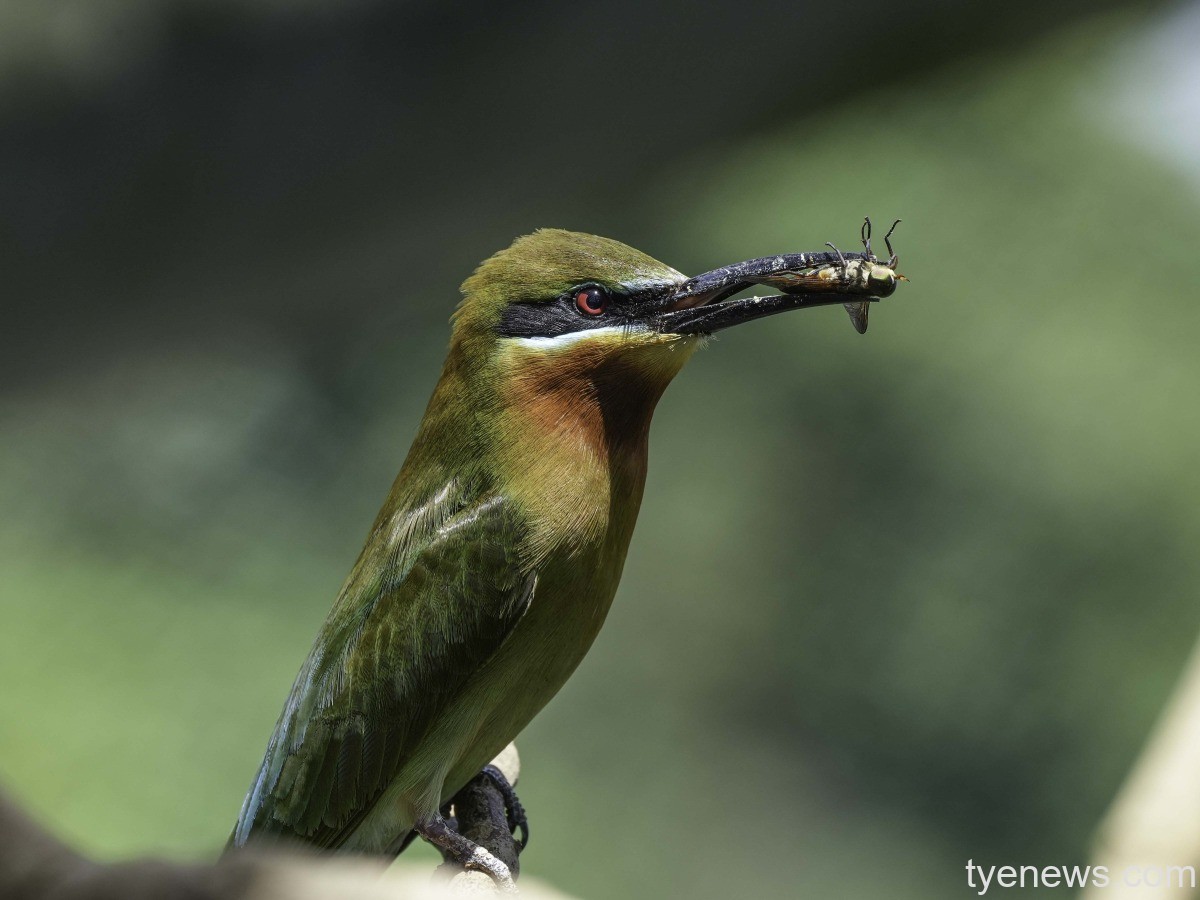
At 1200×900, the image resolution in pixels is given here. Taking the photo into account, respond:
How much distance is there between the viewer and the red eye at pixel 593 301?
1620 millimetres

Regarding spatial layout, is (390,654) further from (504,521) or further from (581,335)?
(581,335)

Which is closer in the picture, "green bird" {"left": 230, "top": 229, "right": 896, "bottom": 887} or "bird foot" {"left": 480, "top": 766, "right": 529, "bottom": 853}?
"green bird" {"left": 230, "top": 229, "right": 896, "bottom": 887}

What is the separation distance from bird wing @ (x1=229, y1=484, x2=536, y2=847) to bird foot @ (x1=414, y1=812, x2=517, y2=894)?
3.5 inches

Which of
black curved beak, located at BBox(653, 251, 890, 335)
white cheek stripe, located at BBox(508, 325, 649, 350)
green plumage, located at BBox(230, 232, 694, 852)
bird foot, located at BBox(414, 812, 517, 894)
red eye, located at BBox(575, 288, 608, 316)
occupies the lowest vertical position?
Result: bird foot, located at BBox(414, 812, 517, 894)

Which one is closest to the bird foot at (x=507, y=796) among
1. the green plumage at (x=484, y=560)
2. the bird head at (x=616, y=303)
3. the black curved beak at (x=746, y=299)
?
the green plumage at (x=484, y=560)

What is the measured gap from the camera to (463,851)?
169 cm

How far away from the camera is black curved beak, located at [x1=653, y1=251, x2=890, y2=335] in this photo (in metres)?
1.58

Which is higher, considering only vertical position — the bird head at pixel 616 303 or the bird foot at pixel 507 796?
the bird head at pixel 616 303

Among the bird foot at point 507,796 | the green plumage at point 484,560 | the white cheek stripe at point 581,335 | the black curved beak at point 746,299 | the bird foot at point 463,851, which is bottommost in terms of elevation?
the bird foot at point 463,851

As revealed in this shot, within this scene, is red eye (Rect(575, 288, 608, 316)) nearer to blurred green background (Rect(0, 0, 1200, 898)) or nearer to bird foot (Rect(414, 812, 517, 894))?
bird foot (Rect(414, 812, 517, 894))

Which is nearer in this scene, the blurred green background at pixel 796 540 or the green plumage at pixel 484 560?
the green plumage at pixel 484 560

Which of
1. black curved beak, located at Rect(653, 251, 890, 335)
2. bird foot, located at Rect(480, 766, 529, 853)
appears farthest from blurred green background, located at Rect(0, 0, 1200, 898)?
black curved beak, located at Rect(653, 251, 890, 335)

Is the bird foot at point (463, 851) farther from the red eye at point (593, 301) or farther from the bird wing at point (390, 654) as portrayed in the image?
the red eye at point (593, 301)

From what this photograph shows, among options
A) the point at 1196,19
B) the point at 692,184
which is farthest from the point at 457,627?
the point at 1196,19
